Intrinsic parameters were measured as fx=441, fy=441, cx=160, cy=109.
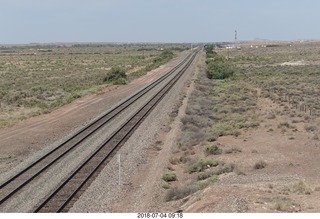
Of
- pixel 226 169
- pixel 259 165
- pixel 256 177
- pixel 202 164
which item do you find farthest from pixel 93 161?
pixel 256 177

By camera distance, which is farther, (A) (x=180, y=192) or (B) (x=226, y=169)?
(B) (x=226, y=169)

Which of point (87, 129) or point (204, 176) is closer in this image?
point (204, 176)

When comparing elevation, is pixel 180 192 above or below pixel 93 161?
above

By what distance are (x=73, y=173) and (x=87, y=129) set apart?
36.9 ft

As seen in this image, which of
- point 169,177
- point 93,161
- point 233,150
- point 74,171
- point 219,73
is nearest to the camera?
point 169,177

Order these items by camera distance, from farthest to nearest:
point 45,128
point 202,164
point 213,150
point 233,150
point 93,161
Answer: point 45,128
point 233,150
point 213,150
point 93,161
point 202,164

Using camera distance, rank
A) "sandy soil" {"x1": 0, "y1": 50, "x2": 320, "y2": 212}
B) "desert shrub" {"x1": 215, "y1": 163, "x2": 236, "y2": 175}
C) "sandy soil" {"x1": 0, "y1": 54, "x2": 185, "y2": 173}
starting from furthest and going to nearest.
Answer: "sandy soil" {"x1": 0, "y1": 54, "x2": 185, "y2": 173} < "desert shrub" {"x1": 215, "y1": 163, "x2": 236, "y2": 175} < "sandy soil" {"x1": 0, "y1": 50, "x2": 320, "y2": 212}

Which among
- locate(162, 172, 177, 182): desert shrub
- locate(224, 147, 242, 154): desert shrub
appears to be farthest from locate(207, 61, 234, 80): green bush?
locate(162, 172, 177, 182): desert shrub

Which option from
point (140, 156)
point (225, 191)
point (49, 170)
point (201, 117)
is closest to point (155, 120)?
point (201, 117)

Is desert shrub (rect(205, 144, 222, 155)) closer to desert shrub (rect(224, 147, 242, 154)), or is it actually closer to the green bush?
desert shrub (rect(224, 147, 242, 154))

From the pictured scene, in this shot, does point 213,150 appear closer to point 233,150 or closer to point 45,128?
point 233,150

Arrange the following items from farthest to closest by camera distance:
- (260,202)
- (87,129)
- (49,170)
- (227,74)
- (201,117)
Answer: (227,74)
(201,117)
(87,129)
(49,170)
(260,202)

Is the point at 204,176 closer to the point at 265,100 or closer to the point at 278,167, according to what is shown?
the point at 278,167

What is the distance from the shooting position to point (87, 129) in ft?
98.5
